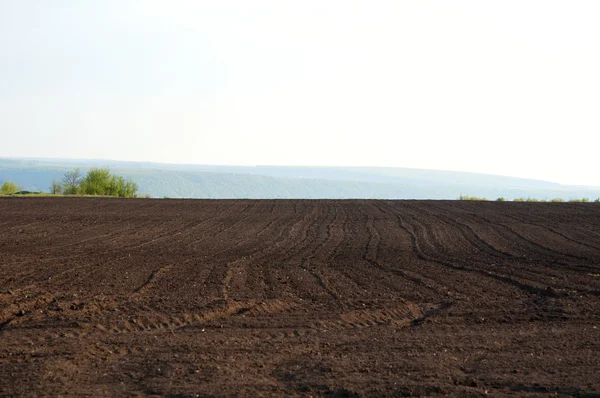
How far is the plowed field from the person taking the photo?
25.1ft

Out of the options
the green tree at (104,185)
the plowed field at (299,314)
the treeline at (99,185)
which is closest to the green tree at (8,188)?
A: the treeline at (99,185)

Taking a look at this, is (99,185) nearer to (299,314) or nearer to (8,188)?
(8,188)

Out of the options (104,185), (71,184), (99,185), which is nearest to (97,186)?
(99,185)

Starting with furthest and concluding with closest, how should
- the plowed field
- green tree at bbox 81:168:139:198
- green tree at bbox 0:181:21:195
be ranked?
green tree at bbox 81:168:139:198 → green tree at bbox 0:181:21:195 → the plowed field

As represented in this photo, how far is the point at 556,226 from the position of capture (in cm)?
3003

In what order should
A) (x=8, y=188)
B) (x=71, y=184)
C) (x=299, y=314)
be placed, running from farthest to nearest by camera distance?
(x=71, y=184) < (x=8, y=188) < (x=299, y=314)

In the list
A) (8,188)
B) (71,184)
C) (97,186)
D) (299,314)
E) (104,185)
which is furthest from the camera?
(104,185)

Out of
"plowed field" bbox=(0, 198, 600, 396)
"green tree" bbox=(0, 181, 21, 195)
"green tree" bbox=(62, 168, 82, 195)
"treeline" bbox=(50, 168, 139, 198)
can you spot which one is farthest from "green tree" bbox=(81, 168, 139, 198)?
"plowed field" bbox=(0, 198, 600, 396)

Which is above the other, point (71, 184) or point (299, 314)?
point (71, 184)

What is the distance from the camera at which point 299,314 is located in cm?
1124

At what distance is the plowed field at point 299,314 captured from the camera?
25.1 ft

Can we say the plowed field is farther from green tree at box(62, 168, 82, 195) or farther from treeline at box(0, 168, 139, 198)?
treeline at box(0, 168, 139, 198)

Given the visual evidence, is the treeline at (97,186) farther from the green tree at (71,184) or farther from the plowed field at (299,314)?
the plowed field at (299,314)

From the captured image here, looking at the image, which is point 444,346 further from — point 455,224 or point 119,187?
point 119,187
